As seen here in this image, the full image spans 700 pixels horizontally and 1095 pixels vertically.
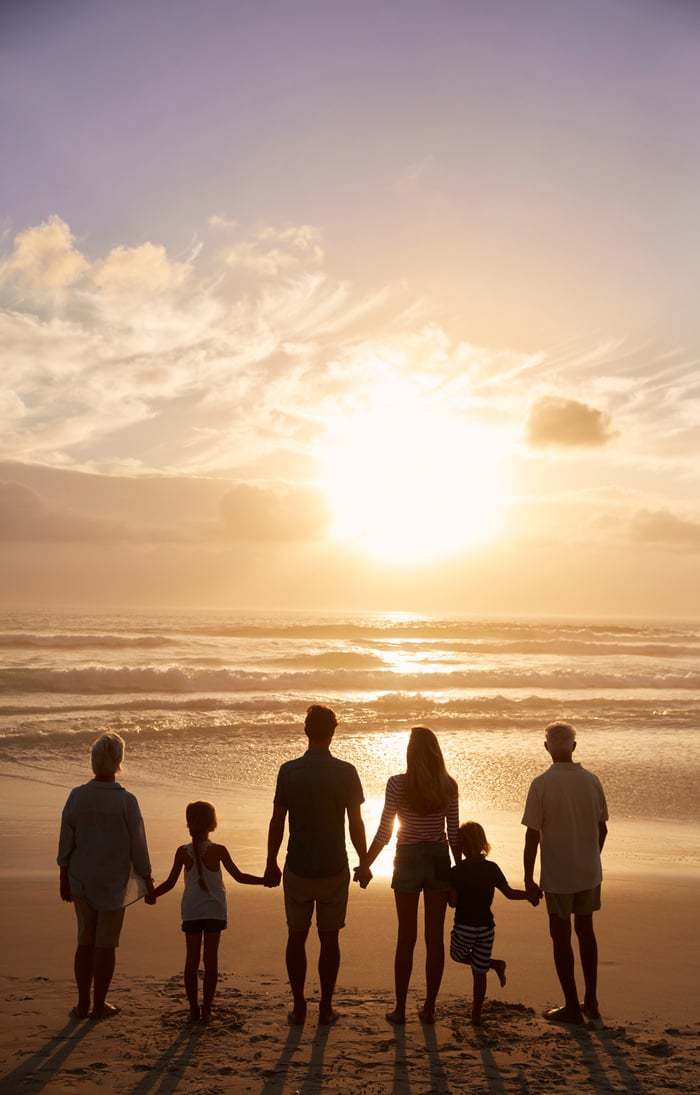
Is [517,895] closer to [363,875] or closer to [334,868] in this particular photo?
[363,875]

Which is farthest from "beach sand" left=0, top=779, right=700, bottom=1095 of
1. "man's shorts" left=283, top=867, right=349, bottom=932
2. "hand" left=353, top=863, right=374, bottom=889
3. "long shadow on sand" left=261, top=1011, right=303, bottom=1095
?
"hand" left=353, top=863, right=374, bottom=889

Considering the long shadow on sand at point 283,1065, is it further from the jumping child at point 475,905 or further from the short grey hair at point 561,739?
the short grey hair at point 561,739

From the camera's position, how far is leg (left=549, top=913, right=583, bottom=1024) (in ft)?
16.4

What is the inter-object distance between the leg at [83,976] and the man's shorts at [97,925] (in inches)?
1.6

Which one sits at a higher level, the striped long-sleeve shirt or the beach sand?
the striped long-sleeve shirt

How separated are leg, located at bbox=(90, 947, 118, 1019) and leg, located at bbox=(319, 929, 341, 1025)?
1207 mm

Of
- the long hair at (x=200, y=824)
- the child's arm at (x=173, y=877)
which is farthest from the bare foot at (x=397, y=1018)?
the child's arm at (x=173, y=877)

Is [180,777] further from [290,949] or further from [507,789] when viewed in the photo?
[290,949]

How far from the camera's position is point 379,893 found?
312 inches

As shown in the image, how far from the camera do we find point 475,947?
16.1 feet

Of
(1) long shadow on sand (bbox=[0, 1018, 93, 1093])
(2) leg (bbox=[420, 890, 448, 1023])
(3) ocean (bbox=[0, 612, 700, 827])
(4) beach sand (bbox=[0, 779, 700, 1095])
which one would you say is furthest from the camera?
(3) ocean (bbox=[0, 612, 700, 827])

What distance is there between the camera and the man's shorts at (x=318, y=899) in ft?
16.0

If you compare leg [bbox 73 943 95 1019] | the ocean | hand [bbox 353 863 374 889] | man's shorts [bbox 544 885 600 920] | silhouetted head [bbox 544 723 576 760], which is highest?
silhouetted head [bbox 544 723 576 760]

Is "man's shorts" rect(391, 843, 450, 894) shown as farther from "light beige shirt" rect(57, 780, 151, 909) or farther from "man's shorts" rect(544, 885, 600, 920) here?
"light beige shirt" rect(57, 780, 151, 909)
